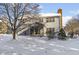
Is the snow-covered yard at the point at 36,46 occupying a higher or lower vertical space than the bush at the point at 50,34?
lower

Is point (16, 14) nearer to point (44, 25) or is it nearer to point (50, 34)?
point (44, 25)

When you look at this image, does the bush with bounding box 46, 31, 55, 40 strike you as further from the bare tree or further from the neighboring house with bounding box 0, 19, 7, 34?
the neighboring house with bounding box 0, 19, 7, 34

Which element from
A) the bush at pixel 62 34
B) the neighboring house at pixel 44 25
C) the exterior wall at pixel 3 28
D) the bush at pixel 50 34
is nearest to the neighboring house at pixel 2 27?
the exterior wall at pixel 3 28

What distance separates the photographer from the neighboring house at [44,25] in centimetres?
434

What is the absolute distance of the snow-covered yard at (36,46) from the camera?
4277 millimetres

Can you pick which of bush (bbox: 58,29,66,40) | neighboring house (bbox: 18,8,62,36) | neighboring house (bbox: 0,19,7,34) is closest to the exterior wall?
neighboring house (bbox: 0,19,7,34)

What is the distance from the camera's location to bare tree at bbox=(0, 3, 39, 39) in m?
4.36

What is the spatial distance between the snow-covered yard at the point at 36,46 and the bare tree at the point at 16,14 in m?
0.16

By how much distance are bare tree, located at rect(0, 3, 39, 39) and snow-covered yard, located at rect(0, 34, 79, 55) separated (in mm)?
157

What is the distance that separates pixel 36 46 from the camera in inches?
171

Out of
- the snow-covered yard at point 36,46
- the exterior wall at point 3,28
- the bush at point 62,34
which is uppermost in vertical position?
the exterior wall at point 3,28

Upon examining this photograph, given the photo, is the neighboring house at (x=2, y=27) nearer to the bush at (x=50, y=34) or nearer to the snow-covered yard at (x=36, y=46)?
the snow-covered yard at (x=36, y=46)

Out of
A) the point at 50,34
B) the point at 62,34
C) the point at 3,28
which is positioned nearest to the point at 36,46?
the point at 50,34

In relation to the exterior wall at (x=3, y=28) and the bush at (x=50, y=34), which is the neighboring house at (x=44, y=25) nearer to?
the bush at (x=50, y=34)
